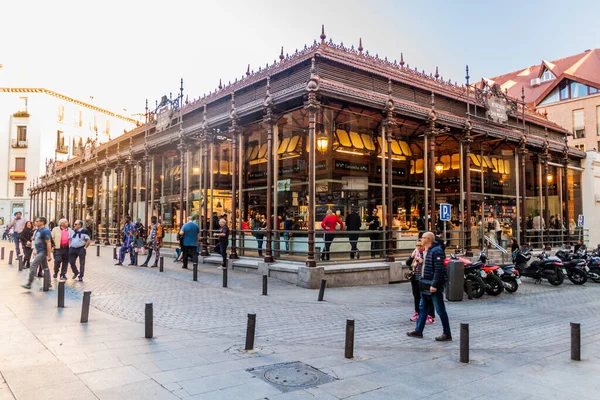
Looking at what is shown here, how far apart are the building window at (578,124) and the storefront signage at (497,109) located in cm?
2769

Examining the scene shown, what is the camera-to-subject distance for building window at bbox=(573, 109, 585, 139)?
1684 inches

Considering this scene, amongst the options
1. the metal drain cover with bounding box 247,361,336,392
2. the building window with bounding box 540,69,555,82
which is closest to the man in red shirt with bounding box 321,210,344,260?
the metal drain cover with bounding box 247,361,336,392

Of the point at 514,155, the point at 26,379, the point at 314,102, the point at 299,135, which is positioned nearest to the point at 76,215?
A: the point at 299,135

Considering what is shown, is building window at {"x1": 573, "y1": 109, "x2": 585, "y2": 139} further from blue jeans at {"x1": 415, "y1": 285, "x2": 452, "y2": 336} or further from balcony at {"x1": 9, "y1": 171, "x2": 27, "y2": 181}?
balcony at {"x1": 9, "y1": 171, "x2": 27, "y2": 181}

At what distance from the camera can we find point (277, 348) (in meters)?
6.85

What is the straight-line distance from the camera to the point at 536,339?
25.8 feet

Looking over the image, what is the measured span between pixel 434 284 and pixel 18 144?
59.2 meters

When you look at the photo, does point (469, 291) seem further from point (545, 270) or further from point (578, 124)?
point (578, 124)

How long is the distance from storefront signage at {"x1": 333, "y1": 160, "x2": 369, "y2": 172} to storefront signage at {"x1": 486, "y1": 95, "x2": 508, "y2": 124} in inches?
270

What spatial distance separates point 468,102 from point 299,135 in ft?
25.2

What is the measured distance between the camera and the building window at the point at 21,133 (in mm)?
53625

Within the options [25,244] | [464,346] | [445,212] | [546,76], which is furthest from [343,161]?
[546,76]

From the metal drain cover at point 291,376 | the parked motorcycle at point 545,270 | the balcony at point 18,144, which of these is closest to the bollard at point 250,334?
the metal drain cover at point 291,376

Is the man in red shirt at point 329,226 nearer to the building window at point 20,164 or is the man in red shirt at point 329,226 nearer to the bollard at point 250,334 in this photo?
the bollard at point 250,334
